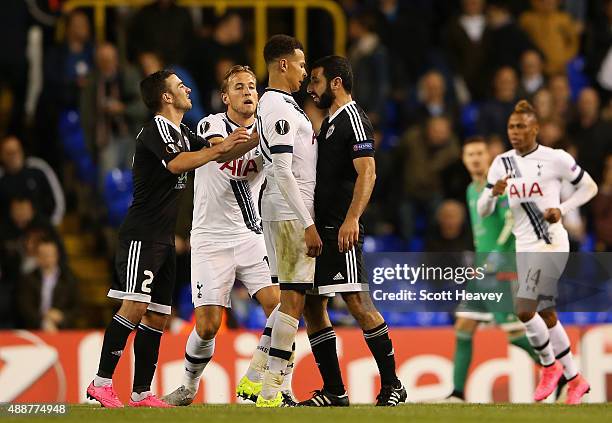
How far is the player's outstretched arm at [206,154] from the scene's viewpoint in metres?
9.88

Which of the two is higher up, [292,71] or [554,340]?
[292,71]

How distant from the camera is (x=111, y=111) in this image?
16.0m

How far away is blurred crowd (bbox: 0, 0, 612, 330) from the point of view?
15.2m

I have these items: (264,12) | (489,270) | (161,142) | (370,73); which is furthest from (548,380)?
(264,12)

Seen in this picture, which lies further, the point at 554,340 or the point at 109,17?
the point at 109,17

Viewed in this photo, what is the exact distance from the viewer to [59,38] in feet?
56.3

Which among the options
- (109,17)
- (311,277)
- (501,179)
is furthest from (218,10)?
(311,277)

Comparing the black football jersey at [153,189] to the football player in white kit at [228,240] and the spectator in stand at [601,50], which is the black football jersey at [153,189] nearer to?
the football player in white kit at [228,240]

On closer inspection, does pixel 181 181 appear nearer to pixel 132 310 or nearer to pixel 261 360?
pixel 132 310

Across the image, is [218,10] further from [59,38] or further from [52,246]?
[52,246]

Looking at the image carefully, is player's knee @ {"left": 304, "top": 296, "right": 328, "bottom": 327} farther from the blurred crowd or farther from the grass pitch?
the blurred crowd

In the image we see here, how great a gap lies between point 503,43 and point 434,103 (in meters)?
1.22

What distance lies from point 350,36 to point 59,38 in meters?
3.29

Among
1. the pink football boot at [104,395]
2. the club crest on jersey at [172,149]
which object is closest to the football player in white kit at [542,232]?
the club crest on jersey at [172,149]
